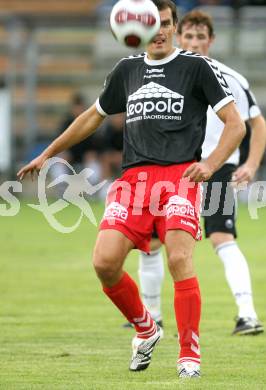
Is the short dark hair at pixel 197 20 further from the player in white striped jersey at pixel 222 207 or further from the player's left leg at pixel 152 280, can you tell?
the player's left leg at pixel 152 280

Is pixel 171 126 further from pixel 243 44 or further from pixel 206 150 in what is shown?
pixel 243 44

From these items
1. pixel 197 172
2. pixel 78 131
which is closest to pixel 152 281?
pixel 78 131

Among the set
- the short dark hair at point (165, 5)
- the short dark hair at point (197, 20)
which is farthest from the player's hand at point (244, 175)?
the short dark hair at point (165, 5)

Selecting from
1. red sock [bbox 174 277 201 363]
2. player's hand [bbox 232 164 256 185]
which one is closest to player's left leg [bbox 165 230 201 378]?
red sock [bbox 174 277 201 363]

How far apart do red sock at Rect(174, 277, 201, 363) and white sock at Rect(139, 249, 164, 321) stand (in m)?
2.34

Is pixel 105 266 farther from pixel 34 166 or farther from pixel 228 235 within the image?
pixel 228 235

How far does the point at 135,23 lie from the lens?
6457 mm

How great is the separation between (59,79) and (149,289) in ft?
56.4

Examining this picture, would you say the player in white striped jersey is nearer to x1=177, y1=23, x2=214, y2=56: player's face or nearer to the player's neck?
x1=177, y1=23, x2=214, y2=56: player's face

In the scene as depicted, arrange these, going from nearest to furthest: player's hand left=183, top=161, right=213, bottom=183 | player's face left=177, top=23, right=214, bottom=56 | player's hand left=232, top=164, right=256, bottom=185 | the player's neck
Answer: player's hand left=183, top=161, right=213, bottom=183
the player's neck
player's hand left=232, top=164, right=256, bottom=185
player's face left=177, top=23, right=214, bottom=56

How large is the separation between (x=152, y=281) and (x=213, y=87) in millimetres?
2530

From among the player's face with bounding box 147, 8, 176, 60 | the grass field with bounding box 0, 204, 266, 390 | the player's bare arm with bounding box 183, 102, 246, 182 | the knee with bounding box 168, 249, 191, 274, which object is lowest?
the grass field with bounding box 0, 204, 266, 390

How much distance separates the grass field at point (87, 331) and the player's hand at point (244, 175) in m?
1.12

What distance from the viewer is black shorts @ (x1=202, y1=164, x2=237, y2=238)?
8.74 m
